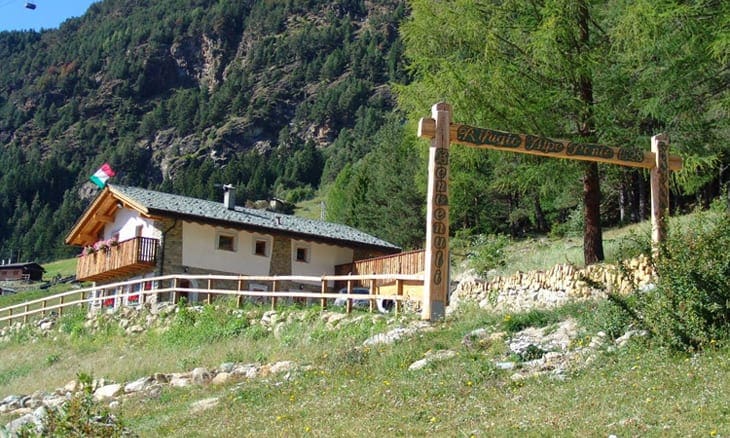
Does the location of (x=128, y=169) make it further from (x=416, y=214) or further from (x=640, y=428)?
(x=640, y=428)

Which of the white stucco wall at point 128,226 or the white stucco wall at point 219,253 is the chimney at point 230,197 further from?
the white stucco wall at point 128,226

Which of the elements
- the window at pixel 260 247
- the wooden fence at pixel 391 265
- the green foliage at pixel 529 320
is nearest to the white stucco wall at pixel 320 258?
the wooden fence at pixel 391 265

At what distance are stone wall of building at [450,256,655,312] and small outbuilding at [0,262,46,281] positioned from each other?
267ft

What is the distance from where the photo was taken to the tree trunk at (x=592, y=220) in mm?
16953

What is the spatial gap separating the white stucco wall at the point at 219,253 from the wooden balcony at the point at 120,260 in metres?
1.32

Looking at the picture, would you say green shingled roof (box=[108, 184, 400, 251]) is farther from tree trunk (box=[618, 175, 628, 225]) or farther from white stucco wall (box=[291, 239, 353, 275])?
tree trunk (box=[618, 175, 628, 225])

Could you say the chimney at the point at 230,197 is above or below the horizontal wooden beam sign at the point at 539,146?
above

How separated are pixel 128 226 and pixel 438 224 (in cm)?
2451

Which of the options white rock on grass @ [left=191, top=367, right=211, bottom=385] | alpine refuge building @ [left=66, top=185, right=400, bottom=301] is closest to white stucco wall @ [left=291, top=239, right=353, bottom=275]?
alpine refuge building @ [left=66, top=185, right=400, bottom=301]

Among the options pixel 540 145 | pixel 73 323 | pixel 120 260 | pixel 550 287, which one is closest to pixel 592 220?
pixel 550 287

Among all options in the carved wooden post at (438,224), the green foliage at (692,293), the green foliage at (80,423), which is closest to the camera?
the green foliage at (80,423)

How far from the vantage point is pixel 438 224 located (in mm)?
13516

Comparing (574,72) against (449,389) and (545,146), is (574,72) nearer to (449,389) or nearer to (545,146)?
(545,146)

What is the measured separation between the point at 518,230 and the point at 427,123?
3930cm
